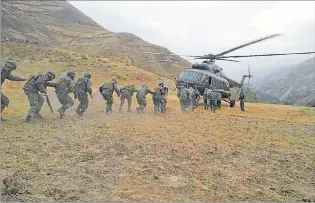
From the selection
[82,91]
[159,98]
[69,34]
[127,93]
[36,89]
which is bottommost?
[159,98]

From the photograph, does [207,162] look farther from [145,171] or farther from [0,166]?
[0,166]

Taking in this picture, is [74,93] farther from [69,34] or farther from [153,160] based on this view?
[69,34]

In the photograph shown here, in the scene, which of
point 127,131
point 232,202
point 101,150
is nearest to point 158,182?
point 232,202

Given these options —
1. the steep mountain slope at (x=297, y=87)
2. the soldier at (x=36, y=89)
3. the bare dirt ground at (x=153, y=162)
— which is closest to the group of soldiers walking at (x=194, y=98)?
the bare dirt ground at (x=153, y=162)

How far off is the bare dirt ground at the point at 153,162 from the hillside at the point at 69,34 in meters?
52.2

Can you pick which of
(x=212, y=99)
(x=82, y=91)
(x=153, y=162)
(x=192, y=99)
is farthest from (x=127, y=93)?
(x=153, y=162)

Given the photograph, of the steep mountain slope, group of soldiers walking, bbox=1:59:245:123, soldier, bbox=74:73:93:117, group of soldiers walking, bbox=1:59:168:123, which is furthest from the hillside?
soldier, bbox=74:73:93:117

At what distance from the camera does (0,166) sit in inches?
349

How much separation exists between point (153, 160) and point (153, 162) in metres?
0.18

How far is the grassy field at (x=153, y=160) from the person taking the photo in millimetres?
7375

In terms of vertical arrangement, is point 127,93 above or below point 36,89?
below

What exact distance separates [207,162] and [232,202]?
2588 millimetres

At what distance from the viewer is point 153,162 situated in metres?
9.41

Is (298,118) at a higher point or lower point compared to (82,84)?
lower
